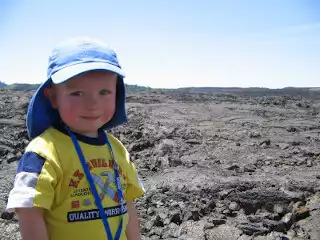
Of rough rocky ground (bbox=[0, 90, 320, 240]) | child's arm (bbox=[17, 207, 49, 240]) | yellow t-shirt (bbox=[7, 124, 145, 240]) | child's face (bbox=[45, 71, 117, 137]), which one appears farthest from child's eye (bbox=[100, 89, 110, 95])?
rough rocky ground (bbox=[0, 90, 320, 240])

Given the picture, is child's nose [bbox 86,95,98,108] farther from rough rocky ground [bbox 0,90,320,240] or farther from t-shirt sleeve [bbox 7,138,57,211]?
rough rocky ground [bbox 0,90,320,240]

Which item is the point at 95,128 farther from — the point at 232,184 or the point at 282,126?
the point at 282,126

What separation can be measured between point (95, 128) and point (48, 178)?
0.27m

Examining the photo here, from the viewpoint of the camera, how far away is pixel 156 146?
5391 millimetres

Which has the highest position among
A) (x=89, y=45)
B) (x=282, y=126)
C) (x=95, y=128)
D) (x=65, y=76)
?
(x=89, y=45)

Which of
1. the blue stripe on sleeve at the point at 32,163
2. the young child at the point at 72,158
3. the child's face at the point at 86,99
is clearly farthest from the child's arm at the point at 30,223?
the child's face at the point at 86,99

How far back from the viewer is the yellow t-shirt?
1181 mm

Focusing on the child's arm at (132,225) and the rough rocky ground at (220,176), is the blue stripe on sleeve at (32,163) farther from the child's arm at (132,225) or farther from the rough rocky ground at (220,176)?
the rough rocky ground at (220,176)

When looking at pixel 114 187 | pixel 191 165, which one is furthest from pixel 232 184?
pixel 114 187

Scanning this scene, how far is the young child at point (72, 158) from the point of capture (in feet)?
3.92

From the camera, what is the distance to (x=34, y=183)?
117 centimetres

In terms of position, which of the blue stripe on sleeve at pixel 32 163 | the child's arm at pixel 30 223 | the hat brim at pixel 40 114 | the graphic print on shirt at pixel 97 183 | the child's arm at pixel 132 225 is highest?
the hat brim at pixel 40 114

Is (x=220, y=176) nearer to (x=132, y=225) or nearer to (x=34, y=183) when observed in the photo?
(x=132, y=225)

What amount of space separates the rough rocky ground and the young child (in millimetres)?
1658
